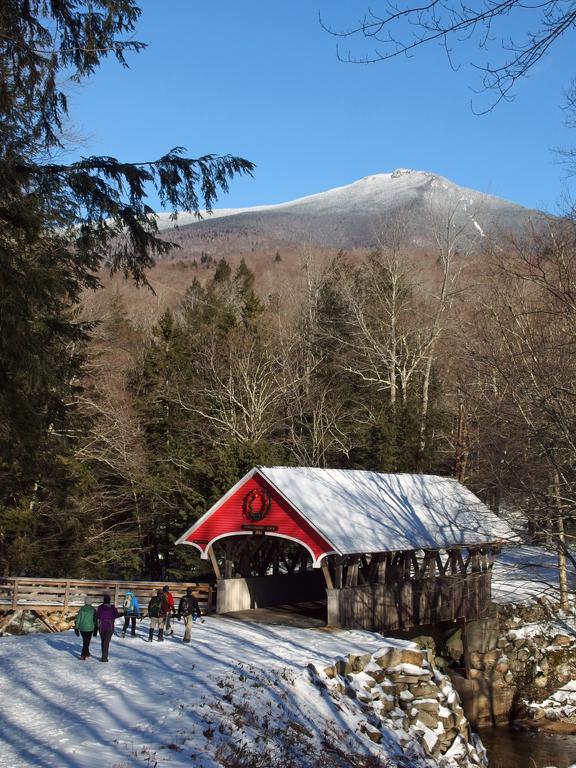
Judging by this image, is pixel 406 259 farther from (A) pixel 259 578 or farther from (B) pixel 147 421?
(A) pixel 259 578

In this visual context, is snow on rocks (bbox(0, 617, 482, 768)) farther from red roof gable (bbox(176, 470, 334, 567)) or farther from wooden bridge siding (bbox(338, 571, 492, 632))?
red roof gable (bbox(176, 470, 334, 567))

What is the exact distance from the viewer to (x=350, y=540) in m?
19.0

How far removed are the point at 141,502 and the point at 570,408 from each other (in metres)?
22.7

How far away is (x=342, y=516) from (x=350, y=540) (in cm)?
131

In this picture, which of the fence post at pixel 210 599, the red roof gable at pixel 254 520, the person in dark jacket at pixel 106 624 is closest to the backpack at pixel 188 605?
the person in dark jacket at pixel 106 624

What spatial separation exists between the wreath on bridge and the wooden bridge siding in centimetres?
292

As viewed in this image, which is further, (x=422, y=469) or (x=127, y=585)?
(x=422, y=469)

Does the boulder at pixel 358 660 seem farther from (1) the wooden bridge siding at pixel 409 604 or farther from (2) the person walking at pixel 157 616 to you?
(2) the person walking at pixel 157 616

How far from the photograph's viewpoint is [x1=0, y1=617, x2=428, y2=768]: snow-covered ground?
10055 millimetres

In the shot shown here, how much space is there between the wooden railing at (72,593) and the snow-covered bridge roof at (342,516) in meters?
2.43

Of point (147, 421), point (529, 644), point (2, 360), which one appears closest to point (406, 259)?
point (147, 421)

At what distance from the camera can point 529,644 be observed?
77.7 feet

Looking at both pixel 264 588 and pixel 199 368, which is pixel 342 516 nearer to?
pixel 264 588

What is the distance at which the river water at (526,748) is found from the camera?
18.6 metres
